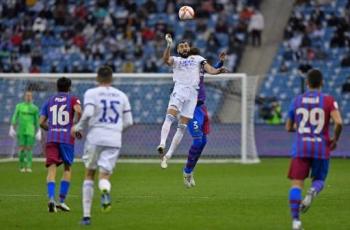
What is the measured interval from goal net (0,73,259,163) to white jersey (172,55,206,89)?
32.9 feet

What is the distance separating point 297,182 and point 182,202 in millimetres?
4278

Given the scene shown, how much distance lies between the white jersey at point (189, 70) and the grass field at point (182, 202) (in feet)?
6.89

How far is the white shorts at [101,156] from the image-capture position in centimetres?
→ 1209

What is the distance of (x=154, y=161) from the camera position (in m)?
28.1

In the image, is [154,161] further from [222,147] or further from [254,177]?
[254,177]

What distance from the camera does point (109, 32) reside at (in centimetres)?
3828

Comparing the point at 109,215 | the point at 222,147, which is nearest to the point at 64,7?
the point at 222,147

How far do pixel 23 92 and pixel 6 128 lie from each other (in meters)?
1.29

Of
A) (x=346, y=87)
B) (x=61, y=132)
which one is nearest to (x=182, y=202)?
(x=61, y=132)

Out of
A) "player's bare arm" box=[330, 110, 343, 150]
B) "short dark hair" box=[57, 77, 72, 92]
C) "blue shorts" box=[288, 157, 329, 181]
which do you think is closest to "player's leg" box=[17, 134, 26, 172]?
"short dark hair" box=[57, 77, 72, 92]

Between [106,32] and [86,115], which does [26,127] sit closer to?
[86,115]

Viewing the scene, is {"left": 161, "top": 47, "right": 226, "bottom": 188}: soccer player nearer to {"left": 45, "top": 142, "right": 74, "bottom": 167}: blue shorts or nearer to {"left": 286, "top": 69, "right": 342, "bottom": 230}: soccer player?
{"left": 45, "top": 142, "right": 74, "bottom": 167}: blue shorts

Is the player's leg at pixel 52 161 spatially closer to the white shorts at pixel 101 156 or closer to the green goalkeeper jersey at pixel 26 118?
the white shorts at pixel 101 156

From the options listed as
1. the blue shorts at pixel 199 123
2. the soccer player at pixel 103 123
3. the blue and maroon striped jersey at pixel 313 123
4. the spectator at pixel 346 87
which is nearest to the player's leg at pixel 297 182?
the blue and maroon striped jersey at pixel 313 123
